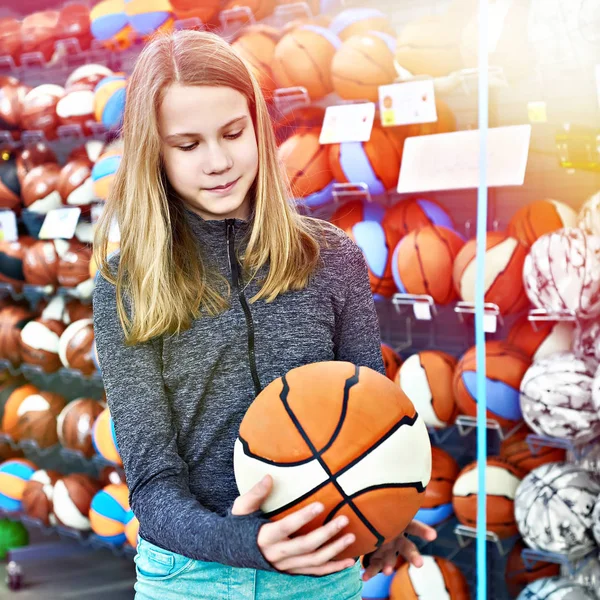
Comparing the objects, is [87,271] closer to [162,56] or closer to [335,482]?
[162,56]

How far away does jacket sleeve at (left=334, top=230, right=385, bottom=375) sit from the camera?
1.39 meters

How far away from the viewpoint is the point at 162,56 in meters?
1.27

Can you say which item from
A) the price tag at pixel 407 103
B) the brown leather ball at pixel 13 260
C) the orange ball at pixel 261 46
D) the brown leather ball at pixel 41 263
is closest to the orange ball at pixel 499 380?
the price tag at pixel 407 103

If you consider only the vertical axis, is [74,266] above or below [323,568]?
below

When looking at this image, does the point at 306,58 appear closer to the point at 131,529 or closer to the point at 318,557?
the point at 131,529

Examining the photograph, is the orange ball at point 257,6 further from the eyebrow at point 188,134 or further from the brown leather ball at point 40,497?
the brown leather ball at point 40,497

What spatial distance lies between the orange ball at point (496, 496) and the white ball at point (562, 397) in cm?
24

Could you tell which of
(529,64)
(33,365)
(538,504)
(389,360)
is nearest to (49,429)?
(33,365)

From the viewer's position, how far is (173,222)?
4.40 ft

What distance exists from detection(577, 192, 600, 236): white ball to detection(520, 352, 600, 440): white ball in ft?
1.24

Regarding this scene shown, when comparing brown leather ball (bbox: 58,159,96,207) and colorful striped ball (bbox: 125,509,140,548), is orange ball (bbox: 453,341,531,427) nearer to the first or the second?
colorful striped ball (bbox: 125,509,140,548)

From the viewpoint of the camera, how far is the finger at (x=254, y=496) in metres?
1.02

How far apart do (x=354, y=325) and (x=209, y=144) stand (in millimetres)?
401

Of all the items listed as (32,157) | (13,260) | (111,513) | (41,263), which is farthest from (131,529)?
(32,157)
